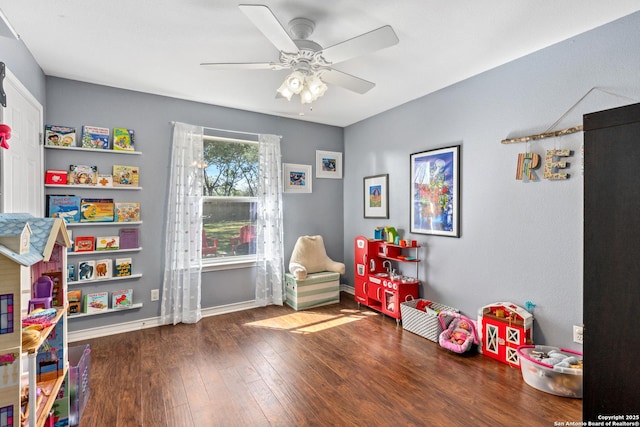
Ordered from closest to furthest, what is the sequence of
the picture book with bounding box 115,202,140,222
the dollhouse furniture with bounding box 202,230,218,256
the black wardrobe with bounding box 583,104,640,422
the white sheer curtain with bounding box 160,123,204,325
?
1. the black wardrobe with bounding box 583,104,640,422
2. the picture book with bounding box 115,202,140,222
3. the white sheer curtain with bounding box 160,123,204,325
4. the dollhouse furniture with bounding box 202,230,218,256

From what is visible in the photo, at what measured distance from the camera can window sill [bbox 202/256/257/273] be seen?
3639mm

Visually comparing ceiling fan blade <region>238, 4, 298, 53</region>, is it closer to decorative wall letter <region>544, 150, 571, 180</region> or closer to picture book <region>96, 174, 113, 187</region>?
decorative wall letter <region>544, 150, 571, 180</region>

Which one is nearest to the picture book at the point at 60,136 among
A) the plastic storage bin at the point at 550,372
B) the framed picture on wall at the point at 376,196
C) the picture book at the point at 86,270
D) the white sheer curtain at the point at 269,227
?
the picture book at the point at 86,270

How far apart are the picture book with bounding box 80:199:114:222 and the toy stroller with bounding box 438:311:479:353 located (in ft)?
11.3

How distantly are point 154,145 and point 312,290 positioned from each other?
253 cm

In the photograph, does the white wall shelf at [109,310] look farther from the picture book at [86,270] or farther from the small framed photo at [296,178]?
the small framed photo at [296,178]

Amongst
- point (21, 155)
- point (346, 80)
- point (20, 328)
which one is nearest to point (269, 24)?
point (346, 80)

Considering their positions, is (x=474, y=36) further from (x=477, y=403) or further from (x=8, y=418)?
(x=8, y=418)

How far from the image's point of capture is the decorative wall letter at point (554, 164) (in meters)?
2.22

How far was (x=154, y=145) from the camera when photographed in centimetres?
331

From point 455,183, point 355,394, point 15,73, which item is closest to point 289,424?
point 355,394

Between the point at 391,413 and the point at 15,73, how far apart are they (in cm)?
347

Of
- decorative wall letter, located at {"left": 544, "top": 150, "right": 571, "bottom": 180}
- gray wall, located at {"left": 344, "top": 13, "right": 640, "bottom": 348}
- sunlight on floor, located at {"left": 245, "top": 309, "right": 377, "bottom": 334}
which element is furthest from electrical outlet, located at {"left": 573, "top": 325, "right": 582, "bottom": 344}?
sunlight on floor, located at {"left": 245, "top": 309, "right": 377, "bottom": 334}

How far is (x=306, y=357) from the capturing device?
103 inches
